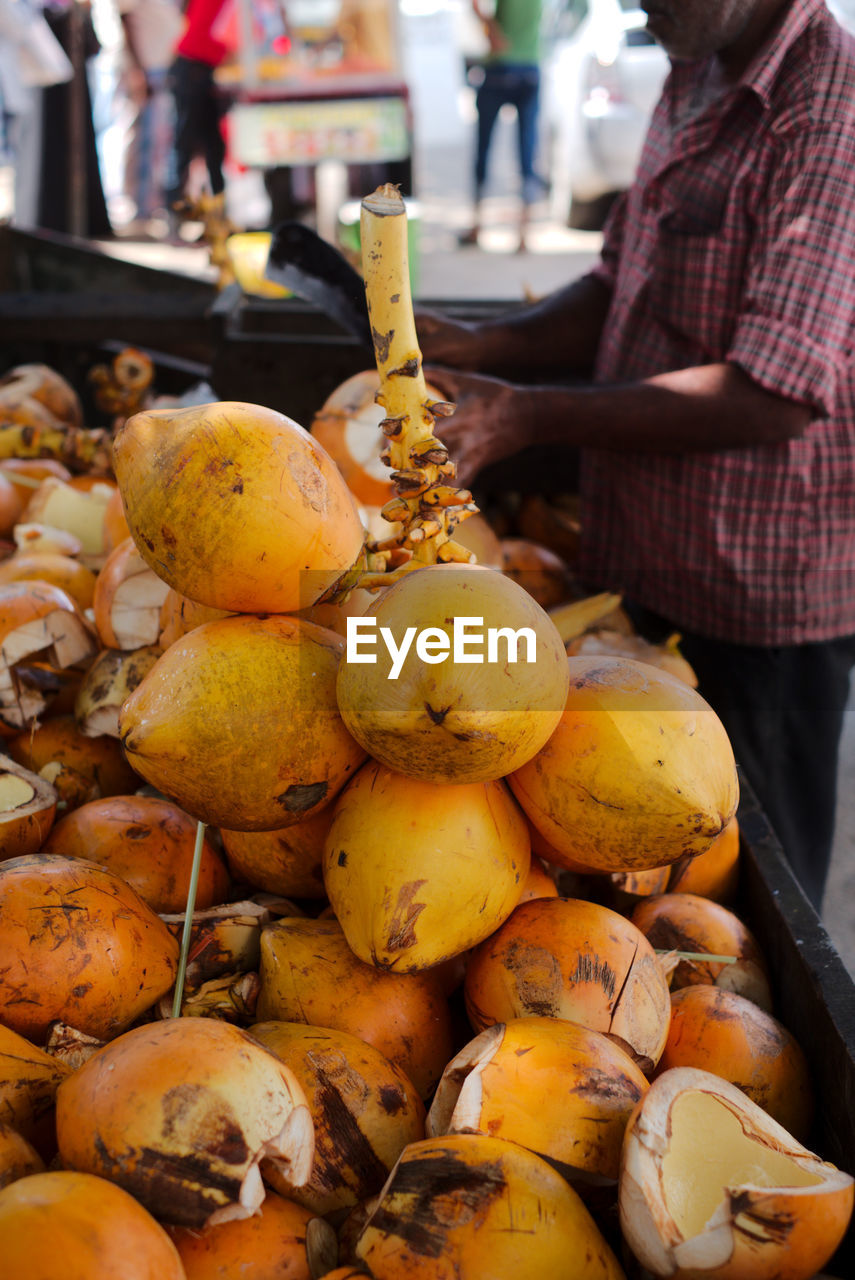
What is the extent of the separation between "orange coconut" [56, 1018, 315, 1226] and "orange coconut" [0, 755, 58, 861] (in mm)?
392

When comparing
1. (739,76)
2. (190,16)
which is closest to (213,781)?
(739,76)

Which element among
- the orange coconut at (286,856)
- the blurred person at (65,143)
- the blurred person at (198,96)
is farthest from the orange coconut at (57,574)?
the blurred person at (198,96)

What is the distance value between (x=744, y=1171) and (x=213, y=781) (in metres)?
0.56

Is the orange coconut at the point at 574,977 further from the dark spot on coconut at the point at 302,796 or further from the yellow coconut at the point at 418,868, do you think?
the dark spot on coconut at the point at 302,796

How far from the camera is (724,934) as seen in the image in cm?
129

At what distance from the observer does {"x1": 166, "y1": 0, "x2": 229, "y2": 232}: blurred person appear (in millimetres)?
7387

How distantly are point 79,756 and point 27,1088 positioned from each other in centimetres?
61

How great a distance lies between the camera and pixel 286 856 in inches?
45.6

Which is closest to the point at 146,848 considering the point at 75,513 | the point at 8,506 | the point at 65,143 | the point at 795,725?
the point at 75,513

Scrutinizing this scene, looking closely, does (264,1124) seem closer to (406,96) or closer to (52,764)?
Answer: (52,764)

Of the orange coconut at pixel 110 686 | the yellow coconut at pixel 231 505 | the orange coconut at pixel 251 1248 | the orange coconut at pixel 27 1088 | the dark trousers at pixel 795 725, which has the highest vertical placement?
the yellow coconut at pixel 231 505

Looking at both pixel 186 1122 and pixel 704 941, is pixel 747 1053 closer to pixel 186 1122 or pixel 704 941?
pixel 704 941

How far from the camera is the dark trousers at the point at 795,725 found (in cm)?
226

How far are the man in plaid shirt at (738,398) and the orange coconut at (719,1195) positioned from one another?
114 centimetres
